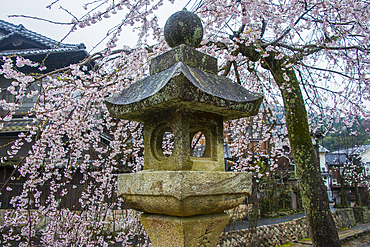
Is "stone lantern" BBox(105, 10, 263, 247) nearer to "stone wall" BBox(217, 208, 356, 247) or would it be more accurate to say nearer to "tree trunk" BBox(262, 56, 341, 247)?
"tree trunk" BBox(262, 56, 341, 247)

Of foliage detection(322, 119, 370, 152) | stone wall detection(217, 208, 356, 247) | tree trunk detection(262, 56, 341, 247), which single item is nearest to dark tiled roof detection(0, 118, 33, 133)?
stone wall detection(217, 208, 356, 247)

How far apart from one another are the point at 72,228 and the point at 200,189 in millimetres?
4820

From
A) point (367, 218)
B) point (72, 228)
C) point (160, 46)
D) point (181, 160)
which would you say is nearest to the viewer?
point (181, 160)

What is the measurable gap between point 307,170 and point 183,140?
319 centimetres

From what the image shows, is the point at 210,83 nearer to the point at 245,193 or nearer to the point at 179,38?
the point at 179,38

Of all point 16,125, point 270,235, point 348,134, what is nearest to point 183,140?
point 270,235

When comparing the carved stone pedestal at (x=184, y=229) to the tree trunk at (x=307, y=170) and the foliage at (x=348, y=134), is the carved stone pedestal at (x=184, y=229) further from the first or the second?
the foliage at (x=348, y=134)

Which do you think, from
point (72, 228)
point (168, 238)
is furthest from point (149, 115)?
point (72, 228)

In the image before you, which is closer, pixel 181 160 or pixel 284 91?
pixel 181 160

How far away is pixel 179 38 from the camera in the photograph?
95.8 inches

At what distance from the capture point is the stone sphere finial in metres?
2.42

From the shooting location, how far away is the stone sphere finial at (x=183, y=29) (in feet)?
7.95

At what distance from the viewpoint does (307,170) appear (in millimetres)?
4312

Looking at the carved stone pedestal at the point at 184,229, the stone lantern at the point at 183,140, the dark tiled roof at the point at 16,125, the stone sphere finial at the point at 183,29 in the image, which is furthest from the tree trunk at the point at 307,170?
the dark tiled roof at the point at 16,125
